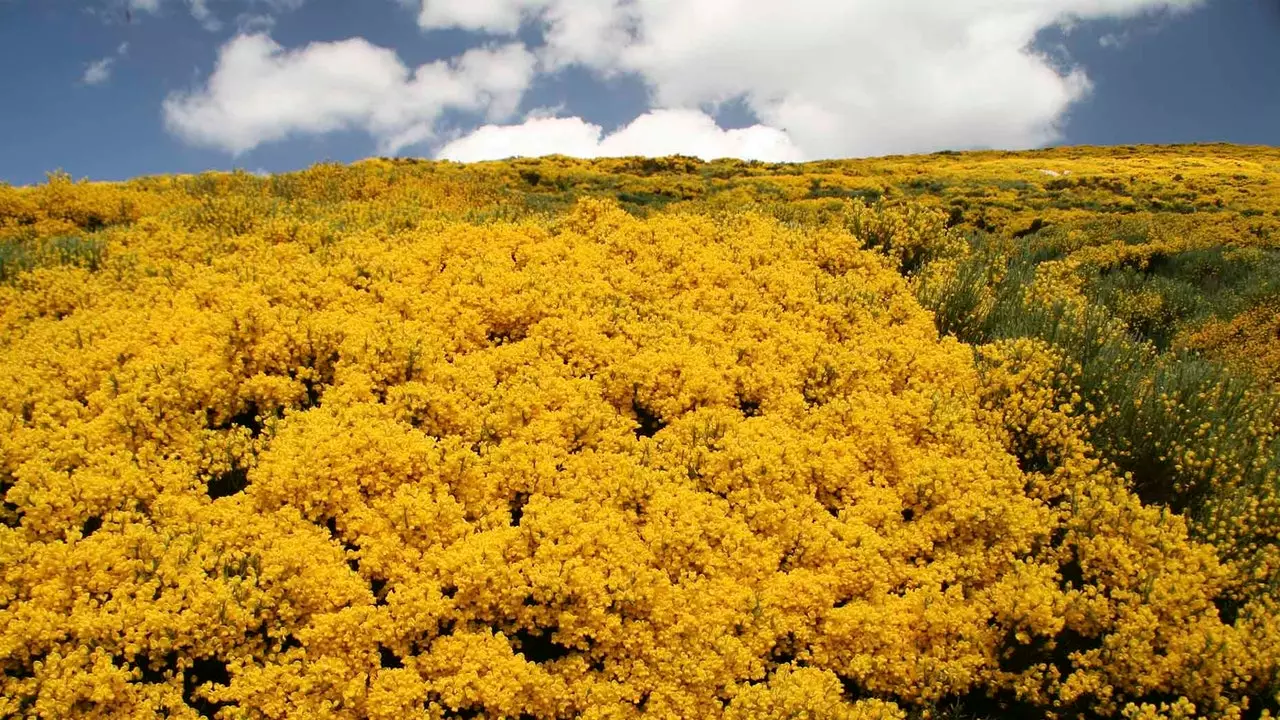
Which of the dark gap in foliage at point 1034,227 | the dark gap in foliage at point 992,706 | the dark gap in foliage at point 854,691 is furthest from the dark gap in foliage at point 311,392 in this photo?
the dark gap in foliage at point 1034,227

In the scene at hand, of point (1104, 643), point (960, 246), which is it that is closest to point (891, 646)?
point (1104, 643)

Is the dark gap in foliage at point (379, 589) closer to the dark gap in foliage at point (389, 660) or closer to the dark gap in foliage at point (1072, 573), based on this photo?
the dark gap in foliage at point (389, 660)

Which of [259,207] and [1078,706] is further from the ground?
[259,207]

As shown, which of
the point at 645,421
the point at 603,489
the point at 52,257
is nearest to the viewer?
the point at 603,489

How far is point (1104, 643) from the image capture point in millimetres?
5219

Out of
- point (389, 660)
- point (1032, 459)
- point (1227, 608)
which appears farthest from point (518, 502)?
point (1227, 608)

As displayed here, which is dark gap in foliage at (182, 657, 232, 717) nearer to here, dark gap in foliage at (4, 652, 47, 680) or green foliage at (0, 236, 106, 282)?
dark gap in foliage at (4, 652, 47, 680)

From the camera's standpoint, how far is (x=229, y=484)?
6.00 meters

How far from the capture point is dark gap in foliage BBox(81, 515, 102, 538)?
545 cm

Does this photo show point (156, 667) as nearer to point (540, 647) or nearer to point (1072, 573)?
point (540, 647)

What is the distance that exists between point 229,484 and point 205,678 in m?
1.57

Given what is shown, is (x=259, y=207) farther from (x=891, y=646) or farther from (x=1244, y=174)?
(x=1244, y=174)

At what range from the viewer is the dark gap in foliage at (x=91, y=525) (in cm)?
545

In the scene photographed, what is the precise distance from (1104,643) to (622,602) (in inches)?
124
